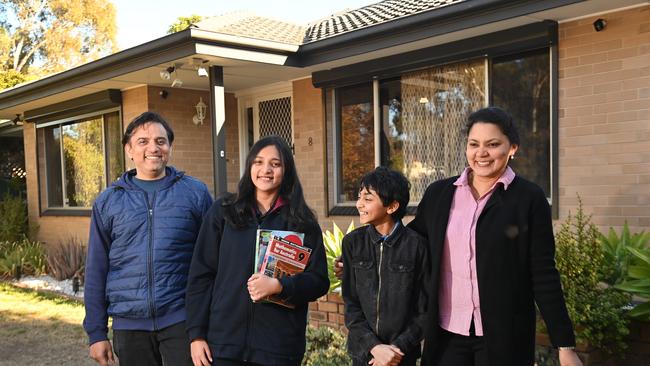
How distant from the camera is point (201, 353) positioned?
7.96ft

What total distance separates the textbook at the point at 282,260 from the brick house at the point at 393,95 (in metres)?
2.62

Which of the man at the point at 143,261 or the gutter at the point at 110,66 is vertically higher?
the gutter at the point at 110,66

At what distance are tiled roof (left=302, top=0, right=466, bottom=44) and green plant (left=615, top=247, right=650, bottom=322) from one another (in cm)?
304

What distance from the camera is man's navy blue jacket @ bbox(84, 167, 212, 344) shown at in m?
2.67

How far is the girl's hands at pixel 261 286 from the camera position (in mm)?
2295

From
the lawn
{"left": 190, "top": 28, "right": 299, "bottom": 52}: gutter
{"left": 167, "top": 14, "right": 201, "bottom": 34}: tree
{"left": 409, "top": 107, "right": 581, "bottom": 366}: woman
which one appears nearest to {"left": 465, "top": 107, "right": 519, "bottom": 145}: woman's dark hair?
{"left": 409, "top": 107, "right": 581, "bottom": 366}: woman

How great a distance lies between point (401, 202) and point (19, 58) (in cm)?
3742

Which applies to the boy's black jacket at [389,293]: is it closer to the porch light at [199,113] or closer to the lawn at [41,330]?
the lawn at [41,330]

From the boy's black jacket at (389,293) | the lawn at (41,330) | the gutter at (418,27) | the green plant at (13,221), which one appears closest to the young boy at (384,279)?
the boy's black jacket at (389,293)

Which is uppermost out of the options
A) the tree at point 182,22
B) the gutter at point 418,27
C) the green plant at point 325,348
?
the tree at point 182,22

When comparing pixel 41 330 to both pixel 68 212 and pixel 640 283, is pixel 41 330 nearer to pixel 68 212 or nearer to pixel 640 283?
pixel 68 212

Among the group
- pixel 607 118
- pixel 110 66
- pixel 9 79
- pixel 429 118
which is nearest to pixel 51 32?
pixel 9 79

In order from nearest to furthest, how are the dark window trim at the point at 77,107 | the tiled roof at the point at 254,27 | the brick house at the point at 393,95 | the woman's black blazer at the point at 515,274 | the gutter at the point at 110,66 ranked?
the woman's black blazer at the point at 515,274, the brick house at the point at 393,95, the gutter at the point at 110,66, the tiled roof at the point at 254,27, the dark window trim at the point at 77,107

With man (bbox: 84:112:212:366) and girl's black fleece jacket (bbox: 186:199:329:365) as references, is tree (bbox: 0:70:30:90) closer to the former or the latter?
man (bbox: 84:112:212:366)
